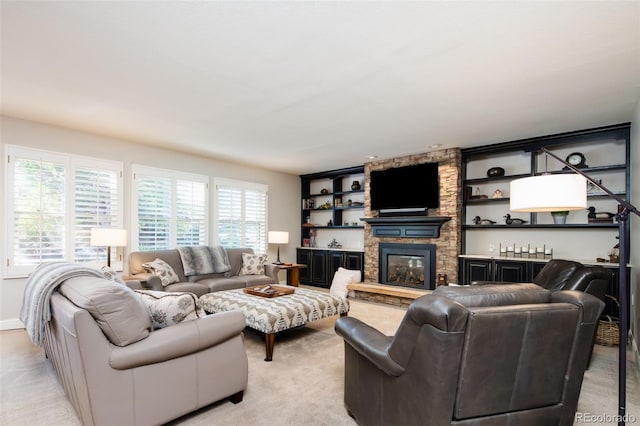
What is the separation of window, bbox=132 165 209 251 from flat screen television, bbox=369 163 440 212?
3191 mm

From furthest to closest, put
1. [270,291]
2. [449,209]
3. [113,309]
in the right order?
[449,209], [270,291], [113,309]

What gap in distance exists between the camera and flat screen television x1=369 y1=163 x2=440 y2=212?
5454 mm

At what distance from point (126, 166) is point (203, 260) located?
6.05 ft

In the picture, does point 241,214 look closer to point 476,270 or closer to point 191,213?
point 191,213

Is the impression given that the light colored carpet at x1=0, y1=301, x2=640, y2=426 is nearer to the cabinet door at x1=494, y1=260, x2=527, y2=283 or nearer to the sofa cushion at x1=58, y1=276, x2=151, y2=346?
the sofa cushion at x1=58, y1=276, x2=151, y2=346

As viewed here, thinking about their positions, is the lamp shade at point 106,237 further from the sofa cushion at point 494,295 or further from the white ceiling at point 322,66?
the sofa cushion at point 494,295

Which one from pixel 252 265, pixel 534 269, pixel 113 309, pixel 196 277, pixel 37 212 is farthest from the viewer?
pixel 252 265

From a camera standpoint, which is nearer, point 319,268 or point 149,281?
point 149,281

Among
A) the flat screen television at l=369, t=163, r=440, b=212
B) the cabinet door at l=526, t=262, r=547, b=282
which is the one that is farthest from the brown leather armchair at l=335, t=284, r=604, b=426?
the flat screen television at l=369, t=163, r=440, b=212

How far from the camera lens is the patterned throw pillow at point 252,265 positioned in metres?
5.61

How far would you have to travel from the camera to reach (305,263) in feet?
24.5

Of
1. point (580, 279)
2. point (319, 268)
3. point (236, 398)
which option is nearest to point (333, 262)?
point (319, 268)

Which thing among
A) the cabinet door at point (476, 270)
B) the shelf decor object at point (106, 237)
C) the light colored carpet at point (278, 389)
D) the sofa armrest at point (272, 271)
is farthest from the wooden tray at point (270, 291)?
the cabinet door at point (476, 270)

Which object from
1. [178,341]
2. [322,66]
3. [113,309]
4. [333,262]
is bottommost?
[333,262]
